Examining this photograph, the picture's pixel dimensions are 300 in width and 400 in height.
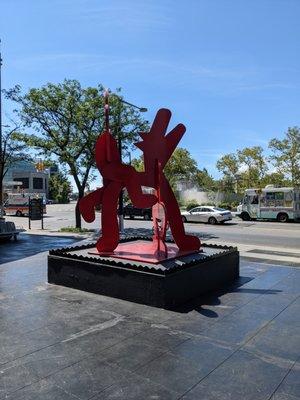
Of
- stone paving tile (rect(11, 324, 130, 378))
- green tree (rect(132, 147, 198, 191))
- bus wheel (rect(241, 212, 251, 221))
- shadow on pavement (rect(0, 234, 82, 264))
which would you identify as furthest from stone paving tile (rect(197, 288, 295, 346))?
green tree (rect(132, 147, 198, 191))

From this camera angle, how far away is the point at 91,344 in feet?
19.3

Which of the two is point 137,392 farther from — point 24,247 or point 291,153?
point 291,153

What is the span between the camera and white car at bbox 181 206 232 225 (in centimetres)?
3231

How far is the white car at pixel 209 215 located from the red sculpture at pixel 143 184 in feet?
71.9

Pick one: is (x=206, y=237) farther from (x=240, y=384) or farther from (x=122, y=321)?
(x=240, y=384)

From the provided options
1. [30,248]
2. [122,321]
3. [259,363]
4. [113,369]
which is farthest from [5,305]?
[30,248]

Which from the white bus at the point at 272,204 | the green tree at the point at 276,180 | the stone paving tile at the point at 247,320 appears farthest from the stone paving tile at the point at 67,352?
the green tree at the point at 276,180

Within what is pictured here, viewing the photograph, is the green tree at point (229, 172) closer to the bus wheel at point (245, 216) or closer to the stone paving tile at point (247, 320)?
the bus wheel at point (245, 216)

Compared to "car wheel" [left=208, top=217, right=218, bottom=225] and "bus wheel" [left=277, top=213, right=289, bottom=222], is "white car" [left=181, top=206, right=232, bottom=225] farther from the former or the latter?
"bus wheel" [left=277, top=213, right=289, bottom=222]

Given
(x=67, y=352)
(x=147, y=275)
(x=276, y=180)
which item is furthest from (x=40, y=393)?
(x=276, y=180)

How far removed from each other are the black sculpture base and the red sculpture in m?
0.66

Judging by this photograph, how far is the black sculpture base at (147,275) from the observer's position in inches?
307

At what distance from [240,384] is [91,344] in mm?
2146

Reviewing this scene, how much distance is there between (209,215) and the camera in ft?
107
